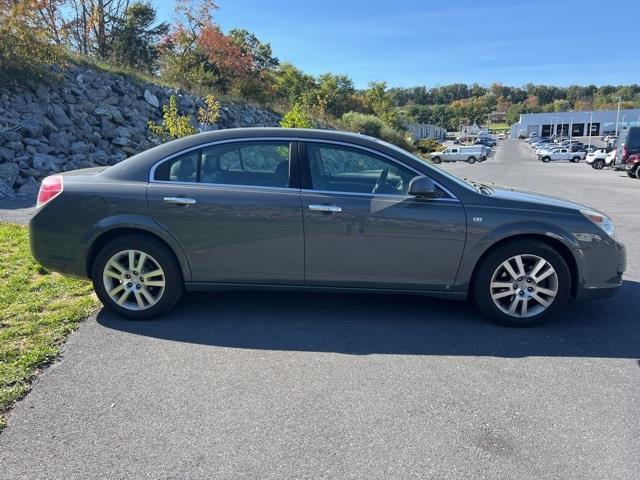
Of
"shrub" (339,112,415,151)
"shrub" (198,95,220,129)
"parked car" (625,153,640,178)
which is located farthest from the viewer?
"shrub" (339,112,415,151)

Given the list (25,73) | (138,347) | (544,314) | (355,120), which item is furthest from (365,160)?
(355,120)

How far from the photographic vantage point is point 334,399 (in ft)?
10.4

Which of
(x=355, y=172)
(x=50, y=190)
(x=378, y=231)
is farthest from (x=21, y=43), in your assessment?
(x=378, y=231)

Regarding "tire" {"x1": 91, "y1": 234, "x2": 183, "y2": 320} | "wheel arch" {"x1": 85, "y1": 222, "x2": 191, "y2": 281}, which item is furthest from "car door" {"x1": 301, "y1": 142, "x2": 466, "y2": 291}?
"tire" {"x1": 91, "y1": 234, "x2": 183, "y2": 320}

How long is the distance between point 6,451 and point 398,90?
19455 centimetres

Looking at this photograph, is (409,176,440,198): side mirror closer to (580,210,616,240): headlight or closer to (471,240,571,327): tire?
(471,240,571,327): tire

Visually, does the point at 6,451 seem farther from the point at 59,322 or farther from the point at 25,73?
the point at 25,73

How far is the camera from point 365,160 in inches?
169

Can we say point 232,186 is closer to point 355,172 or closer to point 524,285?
point 355,172

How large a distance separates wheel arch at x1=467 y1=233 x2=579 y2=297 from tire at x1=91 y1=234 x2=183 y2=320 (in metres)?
2.56

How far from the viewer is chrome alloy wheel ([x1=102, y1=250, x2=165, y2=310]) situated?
14.1ft

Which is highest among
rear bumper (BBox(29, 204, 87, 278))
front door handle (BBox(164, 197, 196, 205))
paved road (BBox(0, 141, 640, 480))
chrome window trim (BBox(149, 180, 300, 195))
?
chrome window trim (BBox(149, 180, 300, 195))

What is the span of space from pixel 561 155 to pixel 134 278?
53997 millimetres

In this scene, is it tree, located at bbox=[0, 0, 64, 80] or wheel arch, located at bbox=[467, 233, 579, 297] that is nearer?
wheel arch, located at bbox=[467, 233, 579, 297]
